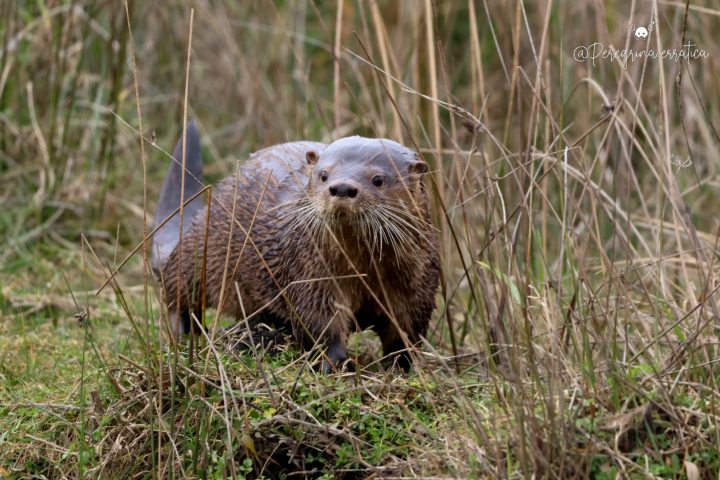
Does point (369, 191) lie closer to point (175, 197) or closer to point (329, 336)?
point (329, 336)

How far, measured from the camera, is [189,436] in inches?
101

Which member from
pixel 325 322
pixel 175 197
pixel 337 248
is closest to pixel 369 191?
pixel 337 248

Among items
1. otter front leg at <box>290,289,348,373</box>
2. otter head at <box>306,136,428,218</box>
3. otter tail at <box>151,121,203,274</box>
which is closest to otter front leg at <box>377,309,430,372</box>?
otter front leg at <box>290,289,348,373</box>

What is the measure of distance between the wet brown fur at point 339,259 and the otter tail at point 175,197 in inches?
15.3

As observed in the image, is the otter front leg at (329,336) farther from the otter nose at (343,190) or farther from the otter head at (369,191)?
the otter nose at (343,190)

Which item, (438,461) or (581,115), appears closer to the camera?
(438,461)

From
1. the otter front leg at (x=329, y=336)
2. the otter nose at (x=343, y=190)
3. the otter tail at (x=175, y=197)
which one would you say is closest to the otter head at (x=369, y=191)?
the otter nose at (x=343, y=190)

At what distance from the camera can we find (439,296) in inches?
161

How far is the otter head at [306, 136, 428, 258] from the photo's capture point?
8.83 ft

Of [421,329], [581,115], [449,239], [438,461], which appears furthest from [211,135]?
[438,461]

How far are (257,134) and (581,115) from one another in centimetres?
156

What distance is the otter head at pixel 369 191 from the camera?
8.83 ft

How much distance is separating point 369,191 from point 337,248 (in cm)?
20

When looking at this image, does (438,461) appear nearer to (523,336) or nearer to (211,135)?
(523,336)
